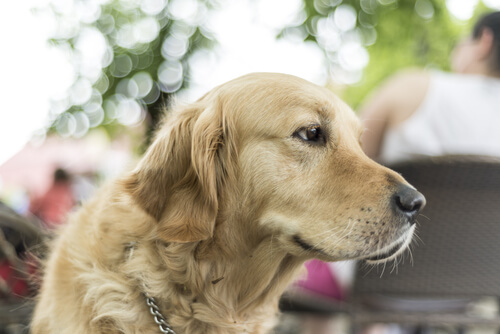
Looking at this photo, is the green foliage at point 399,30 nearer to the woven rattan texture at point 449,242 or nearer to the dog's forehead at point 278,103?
the woven rattan texture at point 449,242

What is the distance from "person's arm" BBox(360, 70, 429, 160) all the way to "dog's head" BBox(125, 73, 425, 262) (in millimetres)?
1043

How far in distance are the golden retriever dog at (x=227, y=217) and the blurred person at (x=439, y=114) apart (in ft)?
3.40

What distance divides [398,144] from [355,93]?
409 inches

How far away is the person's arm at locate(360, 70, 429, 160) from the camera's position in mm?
2934

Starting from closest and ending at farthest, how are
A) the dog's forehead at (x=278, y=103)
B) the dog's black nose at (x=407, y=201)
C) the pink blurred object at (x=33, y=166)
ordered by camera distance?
the dog's black nose at (x=407, y=201) → the dog's forehead at (x=278, y=103) → the pink blurred object at (x=33, y=166)

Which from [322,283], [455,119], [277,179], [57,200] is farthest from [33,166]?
[277,179]

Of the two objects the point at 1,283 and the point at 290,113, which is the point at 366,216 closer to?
the point at 290,113

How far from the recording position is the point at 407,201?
1.73 m

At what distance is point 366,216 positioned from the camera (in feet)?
5.76

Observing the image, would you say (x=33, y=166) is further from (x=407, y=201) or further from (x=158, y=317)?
(x=407, y=201)

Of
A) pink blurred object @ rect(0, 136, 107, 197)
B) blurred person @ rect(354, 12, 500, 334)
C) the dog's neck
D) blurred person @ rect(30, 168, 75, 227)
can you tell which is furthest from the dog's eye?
pink blurred object @ rect(0, 136, 107, 197)

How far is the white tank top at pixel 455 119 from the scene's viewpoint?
113 inches

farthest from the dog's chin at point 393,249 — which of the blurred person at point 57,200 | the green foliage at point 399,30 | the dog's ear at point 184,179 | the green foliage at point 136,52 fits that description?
the green foliage at point 136,52

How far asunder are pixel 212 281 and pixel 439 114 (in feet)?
6.29
